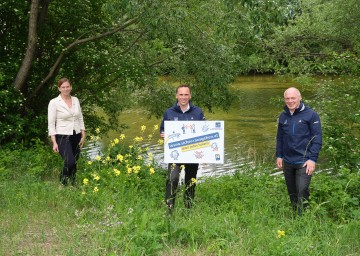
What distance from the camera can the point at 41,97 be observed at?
12.1 metres

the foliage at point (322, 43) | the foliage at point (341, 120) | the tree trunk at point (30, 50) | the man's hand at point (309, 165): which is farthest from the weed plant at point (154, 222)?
the foliage at point (322, 43)

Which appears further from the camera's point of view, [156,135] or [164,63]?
[156,135]

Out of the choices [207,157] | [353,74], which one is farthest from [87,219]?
[353,74]

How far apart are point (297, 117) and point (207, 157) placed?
123 centimetres

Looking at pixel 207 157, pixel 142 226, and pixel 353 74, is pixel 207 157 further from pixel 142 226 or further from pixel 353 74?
pixel 353 74

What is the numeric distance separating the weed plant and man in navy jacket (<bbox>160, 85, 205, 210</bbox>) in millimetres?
174

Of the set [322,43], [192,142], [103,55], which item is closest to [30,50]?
[103,55]

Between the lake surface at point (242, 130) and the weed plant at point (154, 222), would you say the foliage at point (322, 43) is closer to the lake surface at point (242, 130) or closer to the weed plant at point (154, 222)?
the lake surface at point (242, 130)

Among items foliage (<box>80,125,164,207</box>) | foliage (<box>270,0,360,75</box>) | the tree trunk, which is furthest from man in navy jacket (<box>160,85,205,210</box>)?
foliage (<box>270,0,360,75</box>)

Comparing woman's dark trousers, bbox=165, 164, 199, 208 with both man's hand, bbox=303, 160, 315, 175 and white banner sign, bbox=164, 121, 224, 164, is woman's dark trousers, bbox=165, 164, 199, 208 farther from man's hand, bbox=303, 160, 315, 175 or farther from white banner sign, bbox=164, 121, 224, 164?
man's hand, bbox=303, 160, 315, 175

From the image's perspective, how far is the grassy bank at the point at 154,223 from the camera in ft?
14.7

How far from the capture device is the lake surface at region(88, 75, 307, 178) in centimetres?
1479

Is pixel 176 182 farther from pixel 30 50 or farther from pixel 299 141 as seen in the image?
pixel 30 50

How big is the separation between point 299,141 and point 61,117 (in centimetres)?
346
